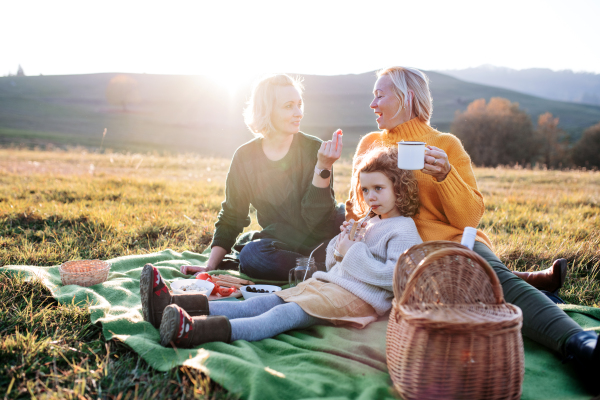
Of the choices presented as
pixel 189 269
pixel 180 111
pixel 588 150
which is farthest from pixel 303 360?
pixel 180 111

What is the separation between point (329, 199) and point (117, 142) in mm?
36229

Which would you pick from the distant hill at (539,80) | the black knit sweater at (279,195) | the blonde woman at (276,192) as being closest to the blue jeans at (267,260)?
the blonde woman at (276,192)

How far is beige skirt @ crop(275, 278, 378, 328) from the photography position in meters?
2.74

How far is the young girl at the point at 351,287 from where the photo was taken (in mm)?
2553

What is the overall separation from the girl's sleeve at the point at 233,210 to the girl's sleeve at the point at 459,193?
Result: 2034 mm

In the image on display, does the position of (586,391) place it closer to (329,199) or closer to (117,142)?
(329,199)

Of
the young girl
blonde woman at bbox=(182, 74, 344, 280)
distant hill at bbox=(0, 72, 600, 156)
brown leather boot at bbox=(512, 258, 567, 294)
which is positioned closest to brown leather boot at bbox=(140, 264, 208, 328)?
the young girl

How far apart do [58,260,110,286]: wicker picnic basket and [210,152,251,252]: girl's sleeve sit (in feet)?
3.48

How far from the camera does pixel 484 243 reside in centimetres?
314

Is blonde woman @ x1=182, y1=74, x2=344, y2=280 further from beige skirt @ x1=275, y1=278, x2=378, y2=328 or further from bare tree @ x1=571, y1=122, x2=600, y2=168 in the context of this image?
bare tree @ x1=571, y1=122, x2=600, y2=168

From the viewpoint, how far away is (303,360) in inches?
94.1

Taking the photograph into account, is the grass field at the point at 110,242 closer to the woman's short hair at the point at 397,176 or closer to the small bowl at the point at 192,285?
the small bowl at the point at 192,285

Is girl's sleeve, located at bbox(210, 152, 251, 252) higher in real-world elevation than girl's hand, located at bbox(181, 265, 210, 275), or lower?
higher

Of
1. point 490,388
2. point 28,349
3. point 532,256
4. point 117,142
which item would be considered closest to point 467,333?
point 490,388
